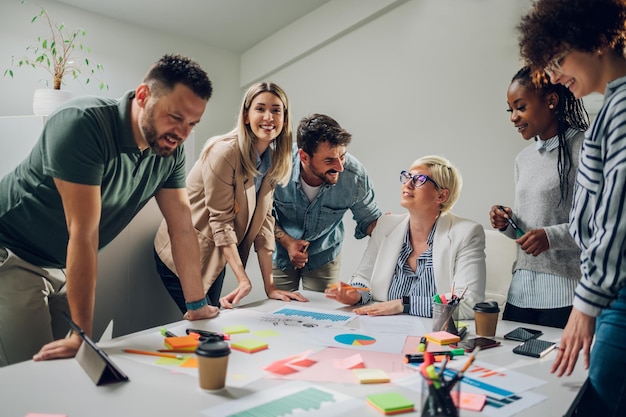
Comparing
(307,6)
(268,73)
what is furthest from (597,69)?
(268,73)

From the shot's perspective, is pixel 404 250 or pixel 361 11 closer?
pixel 404 250

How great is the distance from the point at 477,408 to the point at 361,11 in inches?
130

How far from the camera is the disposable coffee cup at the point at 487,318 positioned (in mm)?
1630

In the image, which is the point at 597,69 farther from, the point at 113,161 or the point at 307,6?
the point at 307,6

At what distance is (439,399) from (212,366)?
1.66 feet

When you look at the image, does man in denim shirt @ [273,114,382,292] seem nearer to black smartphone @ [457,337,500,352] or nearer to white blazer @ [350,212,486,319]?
white blazer @ [350,212,486,319]

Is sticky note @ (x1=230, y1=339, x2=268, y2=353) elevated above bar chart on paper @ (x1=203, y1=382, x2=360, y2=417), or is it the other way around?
sticky note @ (x1=230, y1=339, x2=268, y2=353)

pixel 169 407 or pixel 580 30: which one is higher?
pixel 580 30

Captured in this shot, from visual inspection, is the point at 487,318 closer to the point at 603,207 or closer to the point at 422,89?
the point at 603,207

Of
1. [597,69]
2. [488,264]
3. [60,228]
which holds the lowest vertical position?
[488,264]

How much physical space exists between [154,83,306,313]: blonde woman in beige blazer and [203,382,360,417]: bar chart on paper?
1.02 meters

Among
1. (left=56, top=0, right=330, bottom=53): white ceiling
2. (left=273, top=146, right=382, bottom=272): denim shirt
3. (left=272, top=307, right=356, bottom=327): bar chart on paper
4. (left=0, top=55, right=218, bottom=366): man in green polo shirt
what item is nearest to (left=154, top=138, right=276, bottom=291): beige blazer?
(left=273, top=146, right=382, bottom=272): denim shirt

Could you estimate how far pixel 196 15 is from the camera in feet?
12.4

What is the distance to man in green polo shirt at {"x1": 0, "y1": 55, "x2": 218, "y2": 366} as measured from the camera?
1494 millimetres
